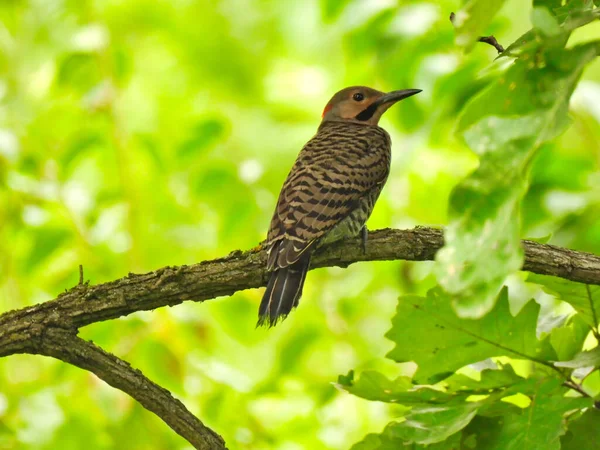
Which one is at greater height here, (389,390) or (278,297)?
(278,297)

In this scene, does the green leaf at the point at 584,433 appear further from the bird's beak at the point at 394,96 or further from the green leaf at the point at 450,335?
the bird's beak at the point at 394,96

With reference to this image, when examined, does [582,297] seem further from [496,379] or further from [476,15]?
[476,15]

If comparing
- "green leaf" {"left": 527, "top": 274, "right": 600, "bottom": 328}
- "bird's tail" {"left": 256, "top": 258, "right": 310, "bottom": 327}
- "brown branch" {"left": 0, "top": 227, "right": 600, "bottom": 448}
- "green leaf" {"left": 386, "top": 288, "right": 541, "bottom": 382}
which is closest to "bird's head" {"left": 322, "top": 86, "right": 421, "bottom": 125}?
"bird's tail" {"left": 256, "top": 258, "right": 310, "bottom": 327}

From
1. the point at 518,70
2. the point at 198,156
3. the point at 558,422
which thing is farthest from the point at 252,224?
the point at 518,70

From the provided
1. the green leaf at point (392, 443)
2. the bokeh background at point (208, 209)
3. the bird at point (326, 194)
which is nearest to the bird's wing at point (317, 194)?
the bird at point (326, 194)

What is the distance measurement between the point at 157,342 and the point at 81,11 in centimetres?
266

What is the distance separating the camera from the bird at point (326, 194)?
3475 millimetres

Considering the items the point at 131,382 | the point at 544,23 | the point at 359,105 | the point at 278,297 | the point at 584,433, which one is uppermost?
the point at 359,105

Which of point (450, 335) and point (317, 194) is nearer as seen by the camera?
point (450, 335)

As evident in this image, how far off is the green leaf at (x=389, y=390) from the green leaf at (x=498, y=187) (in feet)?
3.91

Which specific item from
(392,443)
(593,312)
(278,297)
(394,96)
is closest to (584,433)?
(593,312)

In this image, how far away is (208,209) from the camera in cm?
566

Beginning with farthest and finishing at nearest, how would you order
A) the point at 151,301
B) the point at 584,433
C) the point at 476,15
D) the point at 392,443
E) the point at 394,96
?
the point at 394,96 < the point at 151,301 < the point at 392,443 < the point at 584,433 < the point at 476,15

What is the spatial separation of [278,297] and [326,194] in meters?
0.95
